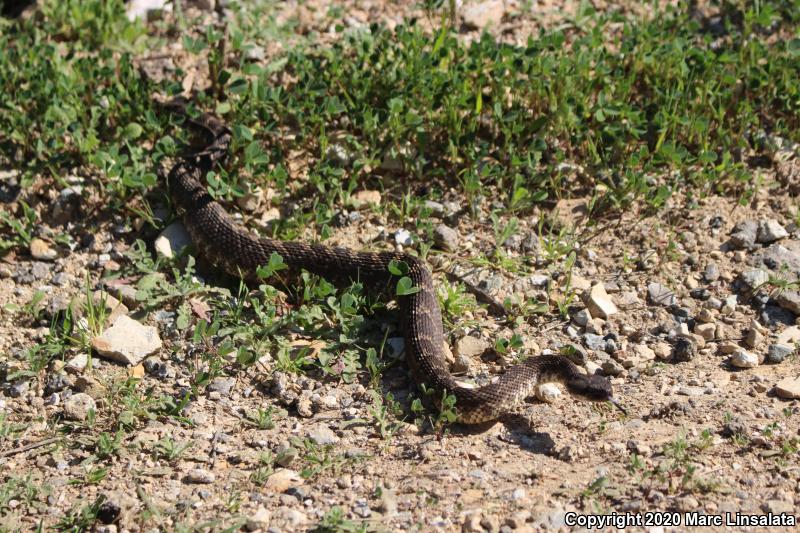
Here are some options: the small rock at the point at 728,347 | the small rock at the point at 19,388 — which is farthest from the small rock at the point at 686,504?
the small rock at the point at 19,388

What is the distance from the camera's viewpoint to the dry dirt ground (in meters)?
5.82

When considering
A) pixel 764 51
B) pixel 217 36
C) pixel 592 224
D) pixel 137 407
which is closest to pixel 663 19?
pixel 764 51

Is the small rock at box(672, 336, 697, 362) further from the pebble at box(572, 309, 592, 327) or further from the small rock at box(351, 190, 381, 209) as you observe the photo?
the small rock at box(351, 190, 381, 209)

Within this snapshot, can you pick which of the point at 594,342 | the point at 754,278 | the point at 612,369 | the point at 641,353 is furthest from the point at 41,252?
the point at 754,278

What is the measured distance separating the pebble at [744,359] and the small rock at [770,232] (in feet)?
5.39

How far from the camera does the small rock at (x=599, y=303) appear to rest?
7770 mm

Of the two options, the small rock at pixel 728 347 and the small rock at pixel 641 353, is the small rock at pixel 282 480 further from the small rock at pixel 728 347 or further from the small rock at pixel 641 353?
the small rock at pixel 728 347

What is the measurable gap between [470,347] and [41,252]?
4.31 metres

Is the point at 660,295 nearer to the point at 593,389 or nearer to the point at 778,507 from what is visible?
the point at 593,389

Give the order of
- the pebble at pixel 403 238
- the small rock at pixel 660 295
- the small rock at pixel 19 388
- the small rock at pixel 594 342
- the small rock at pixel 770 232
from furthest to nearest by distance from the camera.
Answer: the pebble at pixel 403 238, the small rock at pixel 770 232, the small rock at pixel 660 295, the small rock at pixel 594 342, the small rock at pixel 19 388

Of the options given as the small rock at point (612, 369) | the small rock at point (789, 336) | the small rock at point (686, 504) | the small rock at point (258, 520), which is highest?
the small rock at point (789, 336)

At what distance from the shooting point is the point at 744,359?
711 centimetres

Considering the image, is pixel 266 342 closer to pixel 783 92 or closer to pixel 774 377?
pixel 774 377

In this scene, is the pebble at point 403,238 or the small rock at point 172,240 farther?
the pebble at point 403,238
